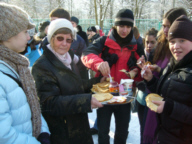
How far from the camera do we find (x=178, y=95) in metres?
1.34

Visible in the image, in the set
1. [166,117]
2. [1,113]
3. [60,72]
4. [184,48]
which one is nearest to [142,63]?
[184,48]

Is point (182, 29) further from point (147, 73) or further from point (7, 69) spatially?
point (7, 69)

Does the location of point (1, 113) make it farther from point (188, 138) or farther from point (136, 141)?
point (136, 141)

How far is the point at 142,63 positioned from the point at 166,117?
776mm

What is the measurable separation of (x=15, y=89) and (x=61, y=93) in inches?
19.9

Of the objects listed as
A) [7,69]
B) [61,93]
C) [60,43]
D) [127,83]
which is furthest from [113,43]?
[7,69]

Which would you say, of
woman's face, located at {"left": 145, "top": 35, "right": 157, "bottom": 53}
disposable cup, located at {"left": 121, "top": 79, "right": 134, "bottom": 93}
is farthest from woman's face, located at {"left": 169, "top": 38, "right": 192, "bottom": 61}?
woman's face, located at {"left": 145, "top": 35, "right": 157, "bottom": 53}

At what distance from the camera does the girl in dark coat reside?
130cm

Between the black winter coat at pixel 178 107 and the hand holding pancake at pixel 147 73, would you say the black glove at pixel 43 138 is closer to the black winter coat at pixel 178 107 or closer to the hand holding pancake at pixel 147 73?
the black winter coat at pixel 178 107

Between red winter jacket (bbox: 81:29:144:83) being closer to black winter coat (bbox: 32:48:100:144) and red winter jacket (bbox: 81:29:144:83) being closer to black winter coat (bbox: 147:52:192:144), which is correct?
black winter coat (bbox: 32:48:100:144)

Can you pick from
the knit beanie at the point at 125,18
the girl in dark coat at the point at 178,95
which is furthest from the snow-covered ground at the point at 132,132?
the knit beanie at the point at 125,18

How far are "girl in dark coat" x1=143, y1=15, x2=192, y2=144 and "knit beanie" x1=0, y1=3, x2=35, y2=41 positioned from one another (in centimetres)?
138

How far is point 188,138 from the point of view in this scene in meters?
1.35

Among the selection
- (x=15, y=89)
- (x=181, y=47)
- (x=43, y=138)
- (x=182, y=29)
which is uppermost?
(x=182, y=29)
